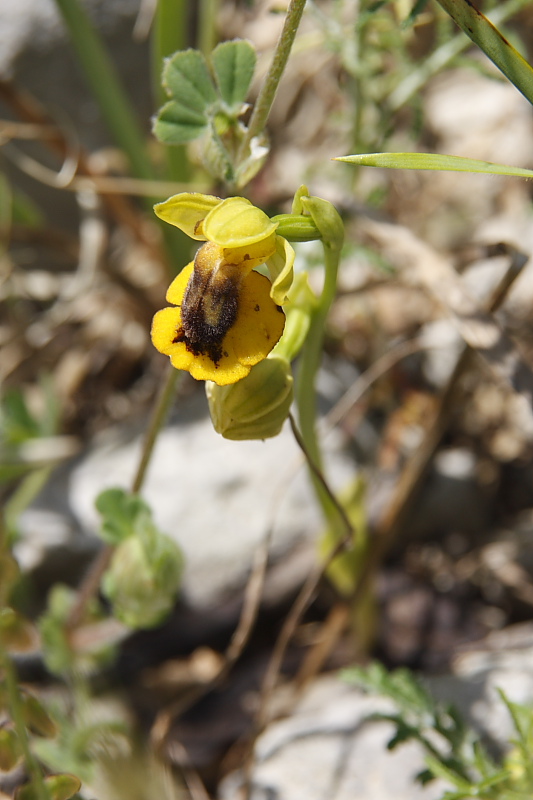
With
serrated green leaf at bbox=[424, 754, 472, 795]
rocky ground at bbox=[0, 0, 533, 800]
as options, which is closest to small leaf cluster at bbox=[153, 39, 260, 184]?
rocky ground at bbox=[0, 0, 533, 800]

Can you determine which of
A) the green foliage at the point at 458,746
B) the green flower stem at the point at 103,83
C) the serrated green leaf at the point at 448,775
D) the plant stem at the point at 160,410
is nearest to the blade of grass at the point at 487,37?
the plant stem at the point at 160,410

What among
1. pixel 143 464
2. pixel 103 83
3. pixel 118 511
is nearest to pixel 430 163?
pixel 143 464

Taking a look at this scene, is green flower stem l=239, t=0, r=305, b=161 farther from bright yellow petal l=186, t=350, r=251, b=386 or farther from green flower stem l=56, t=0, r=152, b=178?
green flower stem l=56, t=0, r=152, b=178

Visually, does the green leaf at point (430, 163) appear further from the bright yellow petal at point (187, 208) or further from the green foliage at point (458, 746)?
the green foliage at point (458, 746)

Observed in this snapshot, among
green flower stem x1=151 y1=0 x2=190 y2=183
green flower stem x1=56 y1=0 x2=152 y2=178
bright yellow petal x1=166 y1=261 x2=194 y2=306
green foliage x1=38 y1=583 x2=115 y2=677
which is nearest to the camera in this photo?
bright yellow petal x1=166 y1=261 x2=194 y2=306

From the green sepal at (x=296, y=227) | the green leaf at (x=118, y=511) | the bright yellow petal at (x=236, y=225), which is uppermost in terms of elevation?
the bright yellow petal at (x=236, y=225)

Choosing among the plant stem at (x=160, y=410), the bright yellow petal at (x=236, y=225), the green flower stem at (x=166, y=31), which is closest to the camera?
the bright yellow petal at (x=236, y=225)
